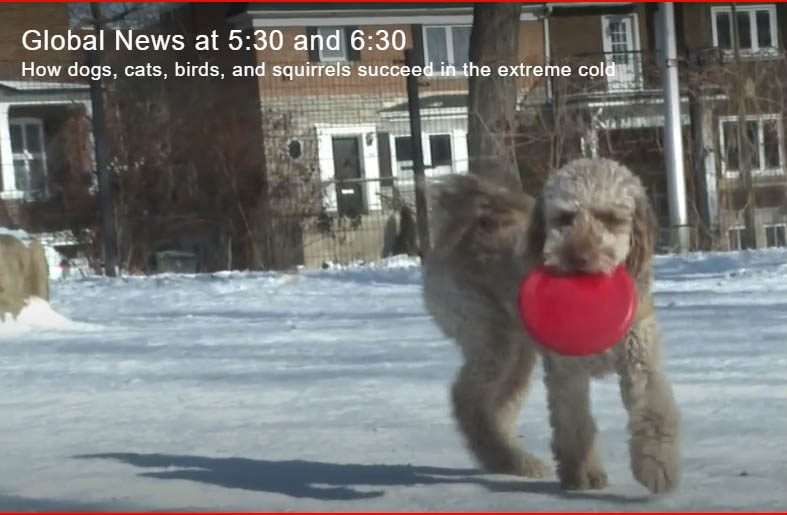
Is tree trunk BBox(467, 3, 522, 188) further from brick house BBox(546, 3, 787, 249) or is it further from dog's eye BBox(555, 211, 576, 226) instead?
dog's eye BBox(555, 211, 576, 226)

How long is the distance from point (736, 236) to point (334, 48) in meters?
13.6

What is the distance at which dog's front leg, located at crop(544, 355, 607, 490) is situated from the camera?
419 centimetres

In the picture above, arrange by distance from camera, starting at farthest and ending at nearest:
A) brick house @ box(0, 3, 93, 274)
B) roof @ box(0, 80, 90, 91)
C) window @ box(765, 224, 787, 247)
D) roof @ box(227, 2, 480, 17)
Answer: roof @ box(227, 2, 480, 17) < roof @ box(0, 80, 90, 91) < brick house @ box(0, 3, 93, 274) < window @ box(765, 224, 787, 247)

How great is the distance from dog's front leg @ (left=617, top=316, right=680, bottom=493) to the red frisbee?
10 cm

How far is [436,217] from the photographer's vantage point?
16.1 feet

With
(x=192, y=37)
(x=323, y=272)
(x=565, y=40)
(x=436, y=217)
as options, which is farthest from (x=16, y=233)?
(x=565, y=40)

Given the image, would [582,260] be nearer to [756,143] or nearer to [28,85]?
[756,143]

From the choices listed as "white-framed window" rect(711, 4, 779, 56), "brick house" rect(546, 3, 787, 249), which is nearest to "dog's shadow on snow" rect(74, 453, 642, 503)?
"brick house" rect(546, 3, 787, 249)

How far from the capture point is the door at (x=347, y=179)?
17547mm

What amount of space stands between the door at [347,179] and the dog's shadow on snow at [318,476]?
41.2 feet

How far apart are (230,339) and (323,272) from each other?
4.96 m

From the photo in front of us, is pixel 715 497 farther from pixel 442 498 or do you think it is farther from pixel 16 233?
pixel 16 233

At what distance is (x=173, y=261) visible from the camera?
648 inches

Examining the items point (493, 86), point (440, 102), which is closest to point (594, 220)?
point (493, 86)
